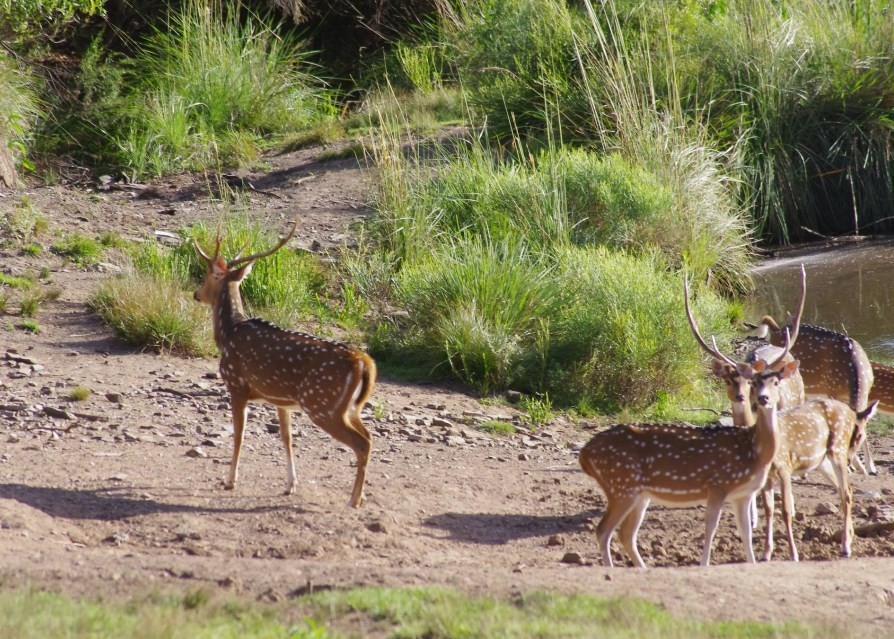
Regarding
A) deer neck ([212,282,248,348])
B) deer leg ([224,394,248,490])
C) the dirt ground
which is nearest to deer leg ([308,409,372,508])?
the dirt ground

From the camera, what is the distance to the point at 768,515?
23.6ft

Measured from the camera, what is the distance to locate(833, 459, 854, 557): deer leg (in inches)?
286

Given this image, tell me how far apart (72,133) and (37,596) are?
13586mm

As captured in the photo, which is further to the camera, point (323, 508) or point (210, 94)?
point (210, 94)

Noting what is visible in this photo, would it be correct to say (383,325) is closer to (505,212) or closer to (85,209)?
(505,212)

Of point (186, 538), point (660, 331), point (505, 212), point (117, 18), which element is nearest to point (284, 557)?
point (186, 538)

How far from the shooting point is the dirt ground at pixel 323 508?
570cm

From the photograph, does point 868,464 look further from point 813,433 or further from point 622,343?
point 622,343

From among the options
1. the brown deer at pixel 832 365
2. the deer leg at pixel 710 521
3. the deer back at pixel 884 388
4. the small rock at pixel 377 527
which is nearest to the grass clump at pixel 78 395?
the small rock at pixel 377 527

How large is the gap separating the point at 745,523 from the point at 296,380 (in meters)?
2.86

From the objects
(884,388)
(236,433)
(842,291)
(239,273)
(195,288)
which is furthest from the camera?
(842,291)

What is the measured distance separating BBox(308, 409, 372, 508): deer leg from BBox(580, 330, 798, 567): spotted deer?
1.38 meters

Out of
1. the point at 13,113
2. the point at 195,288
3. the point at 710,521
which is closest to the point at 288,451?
the point at 710,521

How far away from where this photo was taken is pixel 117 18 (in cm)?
2067
